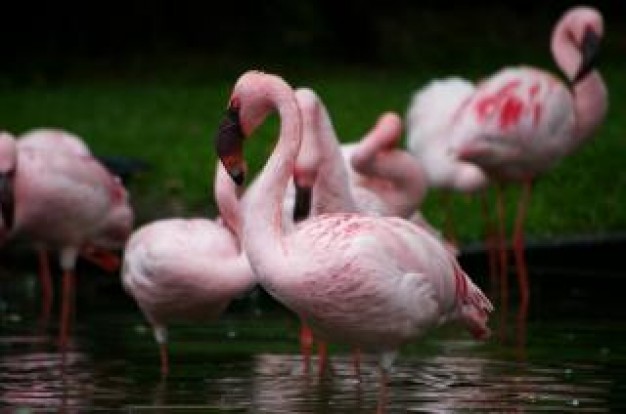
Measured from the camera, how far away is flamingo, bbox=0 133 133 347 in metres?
11.8

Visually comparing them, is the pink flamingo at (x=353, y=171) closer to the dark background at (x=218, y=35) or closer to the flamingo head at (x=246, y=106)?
the flamingo head at (x=246, y=106)

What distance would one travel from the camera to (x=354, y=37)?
25.0 meters

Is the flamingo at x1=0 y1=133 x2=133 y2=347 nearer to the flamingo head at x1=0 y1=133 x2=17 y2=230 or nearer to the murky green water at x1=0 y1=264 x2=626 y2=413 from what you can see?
the flamingo head at x1=0 y1=133 x2=17 y2=230

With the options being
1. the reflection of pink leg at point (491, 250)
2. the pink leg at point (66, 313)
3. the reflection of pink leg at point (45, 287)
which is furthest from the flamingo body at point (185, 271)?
the reflection of pink leg at point (491, 250)

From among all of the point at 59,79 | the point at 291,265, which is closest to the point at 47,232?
the point at 291,265

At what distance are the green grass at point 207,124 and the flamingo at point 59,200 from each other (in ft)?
8.05

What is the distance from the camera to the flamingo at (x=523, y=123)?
1333 centimetres

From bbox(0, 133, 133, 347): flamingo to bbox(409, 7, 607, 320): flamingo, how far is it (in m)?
2.59

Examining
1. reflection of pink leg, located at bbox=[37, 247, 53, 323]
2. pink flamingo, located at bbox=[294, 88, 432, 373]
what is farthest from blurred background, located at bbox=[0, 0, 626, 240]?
pink flamingo, located at bbox=[294, 88, 432, 373]

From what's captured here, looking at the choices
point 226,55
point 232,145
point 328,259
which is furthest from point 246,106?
point 226,55

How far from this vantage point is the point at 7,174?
1141cm

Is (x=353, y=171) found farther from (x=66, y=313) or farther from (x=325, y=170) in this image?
(x=325, y=170)

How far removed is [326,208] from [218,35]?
1657cm

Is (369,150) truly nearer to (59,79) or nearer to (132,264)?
(132,264)
